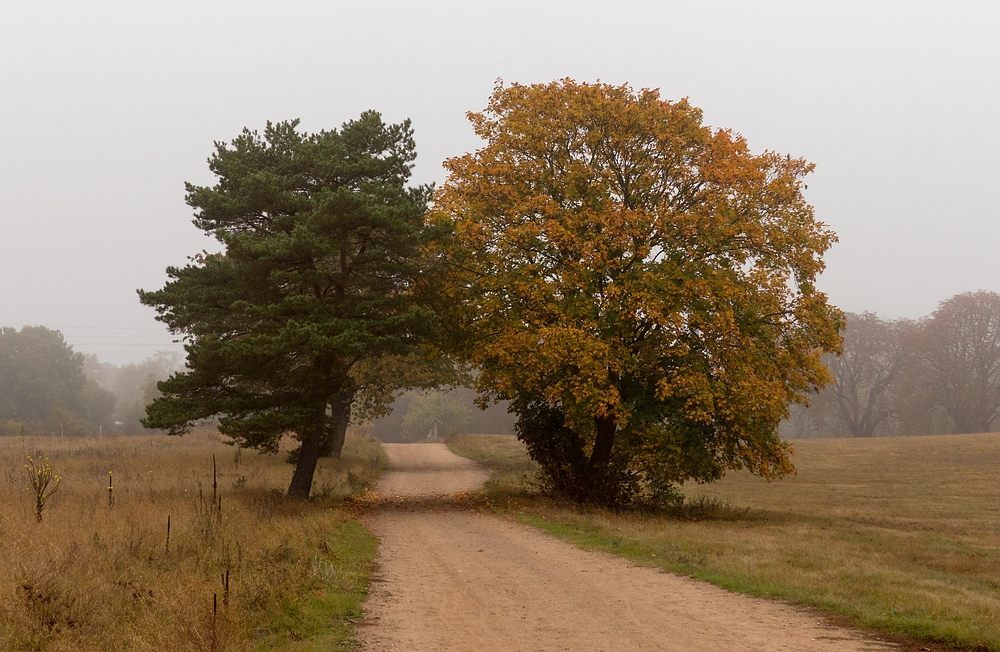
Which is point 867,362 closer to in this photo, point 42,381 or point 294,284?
point 294,284

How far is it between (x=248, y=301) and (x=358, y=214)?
12.1 ft

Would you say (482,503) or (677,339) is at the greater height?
(677,339)

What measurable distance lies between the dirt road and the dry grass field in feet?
2.32

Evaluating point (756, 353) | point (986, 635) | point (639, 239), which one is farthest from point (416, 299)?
point (986, 635)

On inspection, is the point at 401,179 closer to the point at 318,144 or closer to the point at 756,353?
the point at 318,144

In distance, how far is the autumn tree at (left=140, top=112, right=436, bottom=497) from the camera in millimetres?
19531

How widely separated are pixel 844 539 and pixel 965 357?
6367 cm

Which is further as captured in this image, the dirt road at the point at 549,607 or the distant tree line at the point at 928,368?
the distant tree line at the point at 928,368

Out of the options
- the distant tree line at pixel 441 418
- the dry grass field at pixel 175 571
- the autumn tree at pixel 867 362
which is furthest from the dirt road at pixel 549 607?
the autumn tree at pixel 867 362

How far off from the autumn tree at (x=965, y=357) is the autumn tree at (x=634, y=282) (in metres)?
59.5

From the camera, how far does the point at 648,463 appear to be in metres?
21.0

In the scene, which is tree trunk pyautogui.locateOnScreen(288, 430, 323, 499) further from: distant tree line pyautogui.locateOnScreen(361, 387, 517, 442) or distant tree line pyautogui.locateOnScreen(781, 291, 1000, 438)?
distant tree line pyautogui.locateOnScreen(781, 291, 1000, 438)

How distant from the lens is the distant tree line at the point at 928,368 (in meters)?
71.8

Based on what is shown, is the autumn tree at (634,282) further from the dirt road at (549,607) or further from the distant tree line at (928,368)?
the distant tree line at (928,368)
